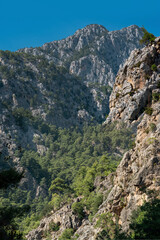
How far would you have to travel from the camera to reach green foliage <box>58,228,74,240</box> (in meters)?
49.6

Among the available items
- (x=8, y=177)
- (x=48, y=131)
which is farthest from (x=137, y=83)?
(x=48, y=131)

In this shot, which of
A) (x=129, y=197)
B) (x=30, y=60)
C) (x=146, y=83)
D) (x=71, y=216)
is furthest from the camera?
(x=30, y=60)

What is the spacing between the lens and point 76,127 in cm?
15788

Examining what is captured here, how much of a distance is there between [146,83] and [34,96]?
95.0m

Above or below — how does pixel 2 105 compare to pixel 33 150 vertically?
above

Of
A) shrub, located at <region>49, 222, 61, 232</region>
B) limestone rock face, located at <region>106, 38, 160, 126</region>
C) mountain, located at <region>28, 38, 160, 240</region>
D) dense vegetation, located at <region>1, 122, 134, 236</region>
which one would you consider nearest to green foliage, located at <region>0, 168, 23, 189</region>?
mountain, located at <region>28, 38, 160, 240</region>

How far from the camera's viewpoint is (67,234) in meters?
50.6

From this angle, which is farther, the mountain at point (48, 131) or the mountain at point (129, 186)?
the mountain at point (48, 131)

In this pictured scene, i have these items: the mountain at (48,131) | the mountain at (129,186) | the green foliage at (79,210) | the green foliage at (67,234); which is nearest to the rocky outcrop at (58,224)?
the mountain at (129,186)


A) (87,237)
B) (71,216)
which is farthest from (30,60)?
(87,237)

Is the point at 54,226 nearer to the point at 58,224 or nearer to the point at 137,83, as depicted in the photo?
the point at 58,224

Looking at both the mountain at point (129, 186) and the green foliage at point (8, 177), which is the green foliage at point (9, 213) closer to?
the green foliage at point (8, 177)

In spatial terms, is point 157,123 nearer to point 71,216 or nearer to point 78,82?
point 71,216

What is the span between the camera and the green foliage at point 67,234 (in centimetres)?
4963
